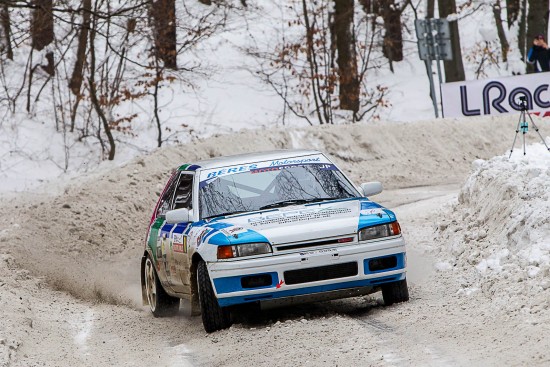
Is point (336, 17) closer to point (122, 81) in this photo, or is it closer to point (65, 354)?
point (122, 81)

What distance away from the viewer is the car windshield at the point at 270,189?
29.0ft

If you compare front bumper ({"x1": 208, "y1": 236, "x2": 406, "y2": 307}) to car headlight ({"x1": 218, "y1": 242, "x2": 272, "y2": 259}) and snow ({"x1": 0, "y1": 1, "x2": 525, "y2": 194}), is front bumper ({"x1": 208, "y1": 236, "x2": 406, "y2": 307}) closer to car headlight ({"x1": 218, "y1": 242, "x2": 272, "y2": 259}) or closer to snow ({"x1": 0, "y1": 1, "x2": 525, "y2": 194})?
car headlight ({"x1": 218, "y1": 242, "x2": 272, "y2": 259})

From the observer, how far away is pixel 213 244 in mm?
8016

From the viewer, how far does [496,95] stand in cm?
2333

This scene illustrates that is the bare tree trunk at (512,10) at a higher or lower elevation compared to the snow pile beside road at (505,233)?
higher

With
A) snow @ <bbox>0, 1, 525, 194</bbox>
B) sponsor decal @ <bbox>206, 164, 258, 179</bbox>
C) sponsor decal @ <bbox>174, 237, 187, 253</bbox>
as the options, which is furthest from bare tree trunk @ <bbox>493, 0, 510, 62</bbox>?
sponsor decal @ <bbox>174, 237, 187, 253</bbox>

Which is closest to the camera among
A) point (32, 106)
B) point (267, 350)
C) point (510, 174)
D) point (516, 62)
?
point (267, 350)

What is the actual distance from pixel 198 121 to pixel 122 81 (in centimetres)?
461

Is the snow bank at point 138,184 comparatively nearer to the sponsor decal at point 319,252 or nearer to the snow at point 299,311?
the snow at point 299,311

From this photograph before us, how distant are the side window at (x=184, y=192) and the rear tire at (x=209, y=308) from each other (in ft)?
3.96

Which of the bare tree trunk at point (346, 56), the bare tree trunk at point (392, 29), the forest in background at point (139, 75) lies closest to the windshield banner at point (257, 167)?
the forest in background at point (139, 75)

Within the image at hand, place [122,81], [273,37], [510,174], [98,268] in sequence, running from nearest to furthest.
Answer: [510,174]
[98,268]
[122,81]
[273,37]

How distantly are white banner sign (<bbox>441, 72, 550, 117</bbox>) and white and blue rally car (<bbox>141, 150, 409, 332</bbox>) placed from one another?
14215mm

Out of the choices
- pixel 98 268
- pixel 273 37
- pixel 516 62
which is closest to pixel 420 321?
pixel 98 268
